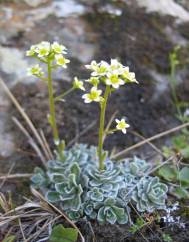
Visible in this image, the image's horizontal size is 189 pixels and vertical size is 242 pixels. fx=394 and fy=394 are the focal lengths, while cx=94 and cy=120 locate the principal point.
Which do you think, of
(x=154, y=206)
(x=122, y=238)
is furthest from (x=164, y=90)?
(x=122, y=238)

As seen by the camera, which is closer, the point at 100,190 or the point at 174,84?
the point at 100,190

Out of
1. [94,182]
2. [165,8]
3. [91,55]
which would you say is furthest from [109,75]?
[165,8]

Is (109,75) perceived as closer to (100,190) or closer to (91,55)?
(100,190)

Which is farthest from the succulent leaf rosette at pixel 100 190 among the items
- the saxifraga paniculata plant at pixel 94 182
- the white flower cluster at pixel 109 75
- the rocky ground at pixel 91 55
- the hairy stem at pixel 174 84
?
the hairy stem at pixel 174 84

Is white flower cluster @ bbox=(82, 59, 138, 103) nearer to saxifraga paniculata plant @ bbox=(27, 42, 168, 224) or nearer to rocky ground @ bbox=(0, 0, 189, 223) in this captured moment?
saxifraga paniculata plant @ bbox=(27, 42, 168, 224)

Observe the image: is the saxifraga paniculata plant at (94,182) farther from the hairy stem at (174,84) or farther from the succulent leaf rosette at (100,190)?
the hairy stem at (174,84)

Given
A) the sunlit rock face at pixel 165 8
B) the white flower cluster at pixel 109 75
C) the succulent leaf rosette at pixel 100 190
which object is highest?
the white flower cluster at pixel 109 75

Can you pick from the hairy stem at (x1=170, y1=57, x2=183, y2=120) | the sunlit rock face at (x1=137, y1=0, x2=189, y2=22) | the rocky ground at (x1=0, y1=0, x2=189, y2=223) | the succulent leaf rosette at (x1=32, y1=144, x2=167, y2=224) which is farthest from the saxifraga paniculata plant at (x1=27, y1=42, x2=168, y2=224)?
the sunlit rock face at (x1=137, y1=0, x2=189, y2=22)

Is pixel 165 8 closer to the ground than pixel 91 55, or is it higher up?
higher up
